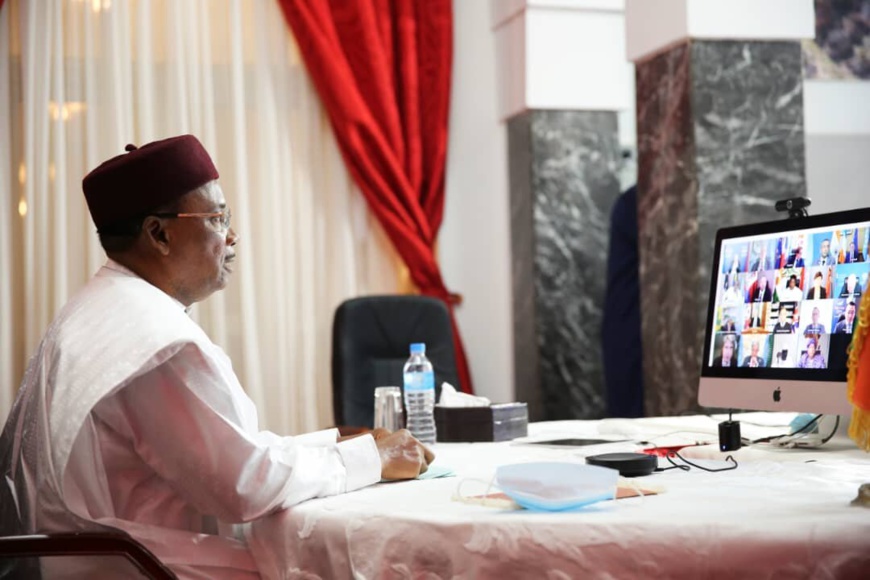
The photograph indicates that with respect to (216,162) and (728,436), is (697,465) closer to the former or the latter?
(728,436)

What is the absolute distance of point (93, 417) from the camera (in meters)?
1.86

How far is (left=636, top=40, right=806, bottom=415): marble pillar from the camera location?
3688 mm

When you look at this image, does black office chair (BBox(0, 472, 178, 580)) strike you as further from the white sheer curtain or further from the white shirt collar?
the white sheer curtain

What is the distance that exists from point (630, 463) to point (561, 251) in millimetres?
2911

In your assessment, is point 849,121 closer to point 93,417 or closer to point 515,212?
point 515,212

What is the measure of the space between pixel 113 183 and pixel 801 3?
266cm

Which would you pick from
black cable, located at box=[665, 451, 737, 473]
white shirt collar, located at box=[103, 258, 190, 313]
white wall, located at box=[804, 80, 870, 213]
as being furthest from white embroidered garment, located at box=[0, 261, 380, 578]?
white wall, located at box=[804, 80, 870, 213]

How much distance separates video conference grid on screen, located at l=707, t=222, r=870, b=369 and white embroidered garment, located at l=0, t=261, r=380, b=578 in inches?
36.6

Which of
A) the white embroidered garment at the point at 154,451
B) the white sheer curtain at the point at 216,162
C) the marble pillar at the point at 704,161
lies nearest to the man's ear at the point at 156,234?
the white embroidered garment at the point at 154,451

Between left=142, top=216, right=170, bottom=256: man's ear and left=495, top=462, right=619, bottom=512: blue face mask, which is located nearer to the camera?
left=495, top=462, right=619, bottom=512: blue face mask

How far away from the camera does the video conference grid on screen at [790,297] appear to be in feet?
7.10

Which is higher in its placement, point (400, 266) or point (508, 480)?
point (400, 266)

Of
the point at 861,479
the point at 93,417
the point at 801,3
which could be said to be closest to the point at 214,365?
the point at 93,417

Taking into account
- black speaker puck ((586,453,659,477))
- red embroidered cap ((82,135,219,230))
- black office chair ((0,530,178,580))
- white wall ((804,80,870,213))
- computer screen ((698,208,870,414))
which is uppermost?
white wall ((804,80,870,213))
